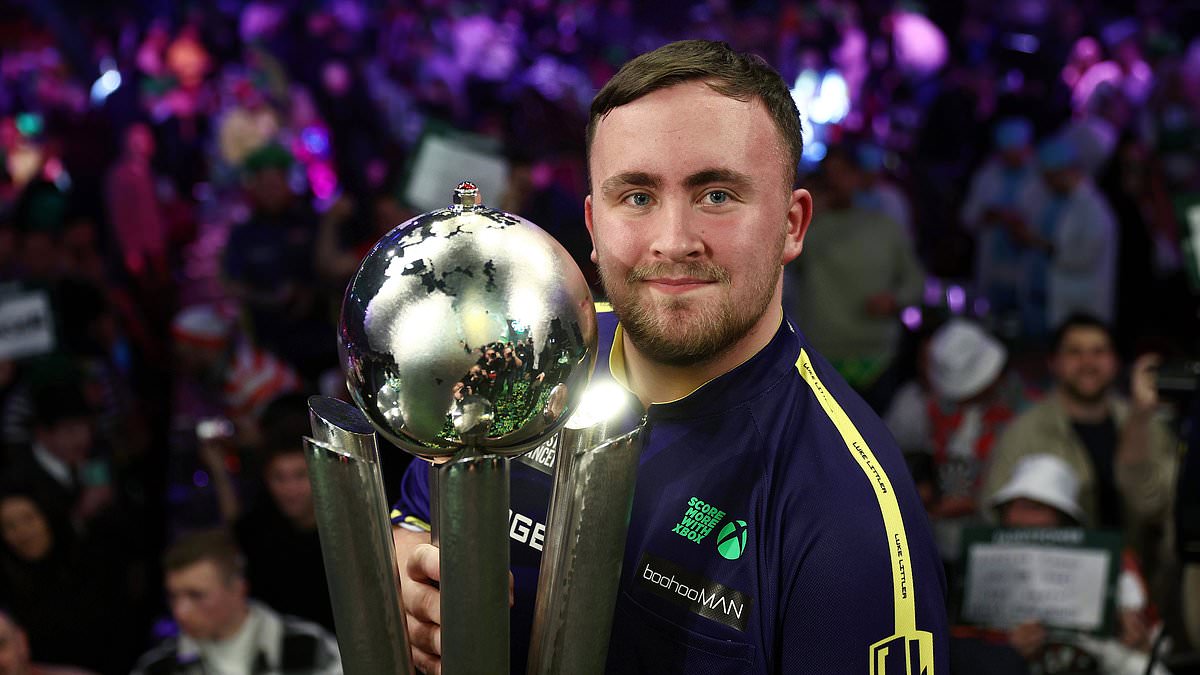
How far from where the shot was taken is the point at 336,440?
49.9 inches

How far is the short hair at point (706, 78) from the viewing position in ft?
4.89

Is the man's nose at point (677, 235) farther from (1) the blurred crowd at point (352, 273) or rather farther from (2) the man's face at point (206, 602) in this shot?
(2) the man's face at point (206, 602)

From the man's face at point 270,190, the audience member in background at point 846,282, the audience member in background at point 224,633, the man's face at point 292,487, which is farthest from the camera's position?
the man's face at point 270,190

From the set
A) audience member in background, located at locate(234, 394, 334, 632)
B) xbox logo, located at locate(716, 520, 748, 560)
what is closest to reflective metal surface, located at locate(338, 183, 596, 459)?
xbox logo, located at locate(716, 520, 748, 560)

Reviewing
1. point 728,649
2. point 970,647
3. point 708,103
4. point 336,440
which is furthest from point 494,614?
point 970,647

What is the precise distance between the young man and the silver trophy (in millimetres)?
205

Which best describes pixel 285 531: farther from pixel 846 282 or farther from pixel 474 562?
pixel 474 562

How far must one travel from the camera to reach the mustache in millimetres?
1473

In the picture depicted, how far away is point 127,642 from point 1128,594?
3.59 m

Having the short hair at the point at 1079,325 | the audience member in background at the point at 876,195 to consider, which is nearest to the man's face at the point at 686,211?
the short hair at the point at 1079,325

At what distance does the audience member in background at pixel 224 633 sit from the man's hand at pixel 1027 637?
2.17 metres

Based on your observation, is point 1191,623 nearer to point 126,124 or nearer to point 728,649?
point 728,649

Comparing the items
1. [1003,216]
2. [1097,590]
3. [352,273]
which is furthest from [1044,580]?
[1003,216]

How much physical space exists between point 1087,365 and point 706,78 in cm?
448
